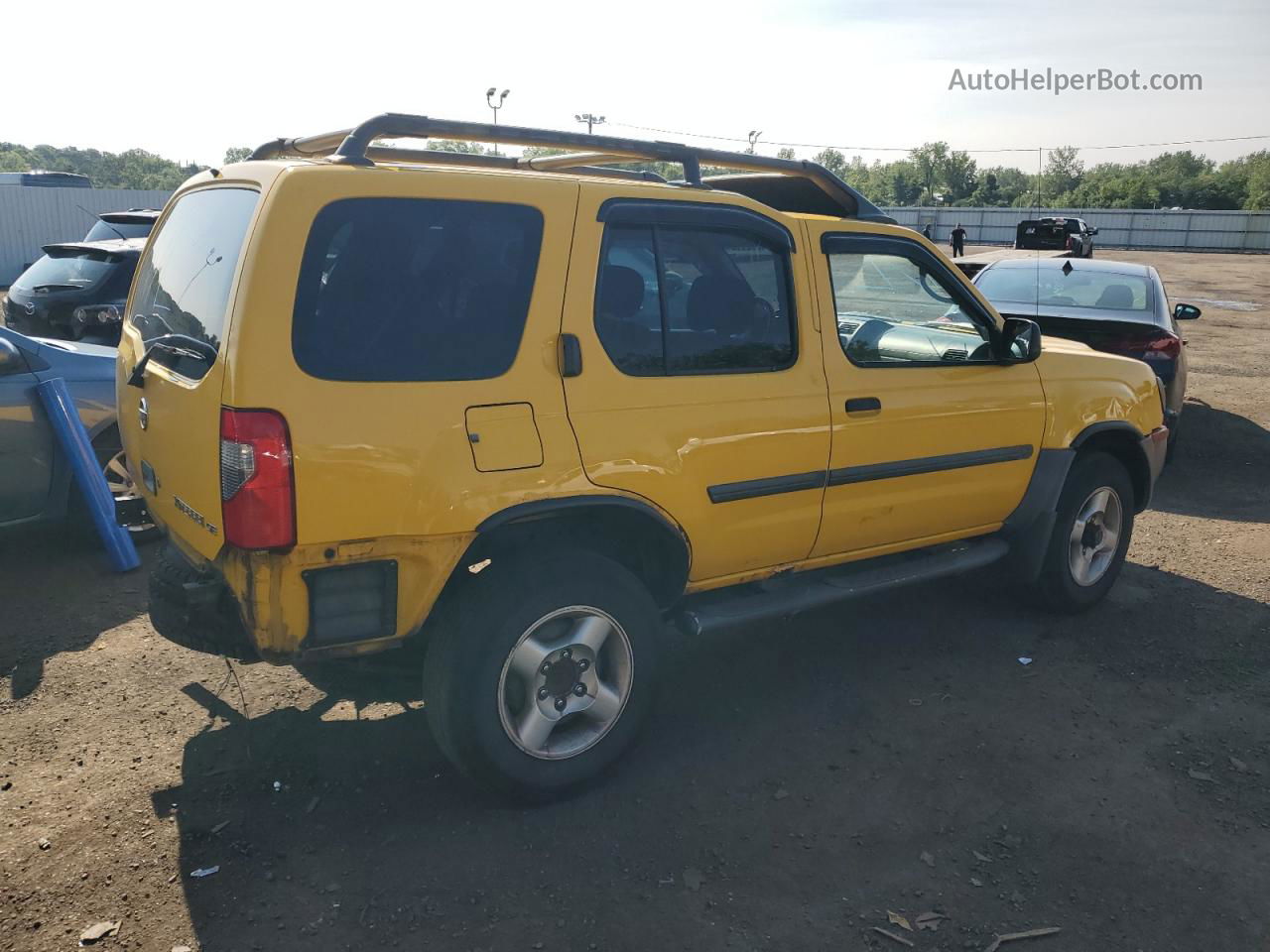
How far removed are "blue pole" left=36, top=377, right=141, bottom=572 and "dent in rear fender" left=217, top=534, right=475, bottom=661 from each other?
118 inches

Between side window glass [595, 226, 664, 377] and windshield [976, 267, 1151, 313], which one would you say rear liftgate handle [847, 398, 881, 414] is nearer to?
side window glass [595, 226, 664, 377]

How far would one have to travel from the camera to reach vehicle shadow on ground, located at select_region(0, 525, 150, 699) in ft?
15.2

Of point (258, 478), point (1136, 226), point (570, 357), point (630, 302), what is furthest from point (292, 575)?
point (1136, 226)

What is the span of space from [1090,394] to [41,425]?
557 centimetres

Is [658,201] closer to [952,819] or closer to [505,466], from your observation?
[505,466]

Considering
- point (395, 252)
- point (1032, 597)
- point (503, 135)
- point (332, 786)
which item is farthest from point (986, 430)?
point (332, 786)

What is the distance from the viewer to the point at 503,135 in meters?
3.42

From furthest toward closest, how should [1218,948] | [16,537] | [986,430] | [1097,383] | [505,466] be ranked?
1. [16,537]
2. [1097,383]
3. [986,430]
4. [505,466]
5. [1218,948]

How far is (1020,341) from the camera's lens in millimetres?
4699

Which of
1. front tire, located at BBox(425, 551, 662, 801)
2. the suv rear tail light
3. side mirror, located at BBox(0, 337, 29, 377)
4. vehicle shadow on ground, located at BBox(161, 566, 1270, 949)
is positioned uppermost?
Result: side mirror, located at BBox(0, 337, 29, 377)

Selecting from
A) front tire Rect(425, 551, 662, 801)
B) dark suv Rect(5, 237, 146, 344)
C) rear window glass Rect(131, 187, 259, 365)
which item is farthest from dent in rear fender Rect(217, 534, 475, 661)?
dark suv Rect(5, 237, 146, 344)

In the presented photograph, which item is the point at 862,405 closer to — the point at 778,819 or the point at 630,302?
the point at 630,302

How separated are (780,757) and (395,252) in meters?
2.37

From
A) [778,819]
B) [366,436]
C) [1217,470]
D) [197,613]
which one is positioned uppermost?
[366,436]
